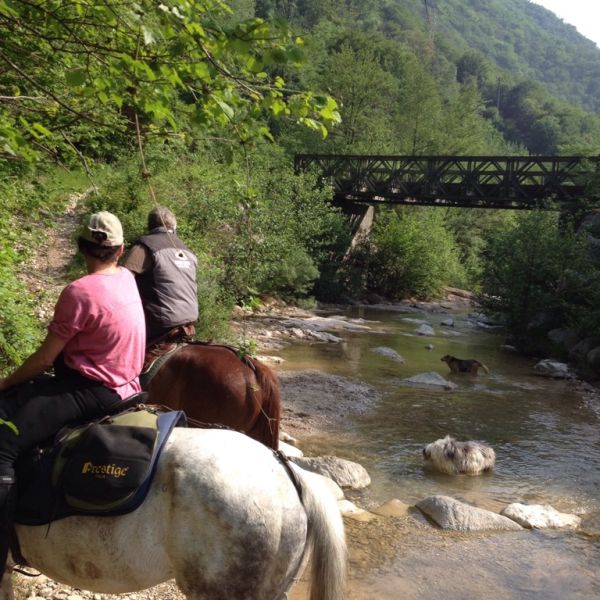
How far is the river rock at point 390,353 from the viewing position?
16.0m

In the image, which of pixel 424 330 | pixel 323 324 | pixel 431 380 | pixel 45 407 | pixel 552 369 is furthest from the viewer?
pixel 424 330

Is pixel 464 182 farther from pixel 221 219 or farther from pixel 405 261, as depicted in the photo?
pixel 221 219

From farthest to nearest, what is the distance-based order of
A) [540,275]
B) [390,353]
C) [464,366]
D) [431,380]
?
[540,275]
[390,353]
[464,366]
[431,380]

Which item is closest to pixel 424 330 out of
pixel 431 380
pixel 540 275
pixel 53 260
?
pixel 540 275

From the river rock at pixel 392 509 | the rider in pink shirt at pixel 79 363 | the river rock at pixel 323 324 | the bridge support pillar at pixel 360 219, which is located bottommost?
the river rock at pixel 323 324

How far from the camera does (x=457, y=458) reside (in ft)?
27.0

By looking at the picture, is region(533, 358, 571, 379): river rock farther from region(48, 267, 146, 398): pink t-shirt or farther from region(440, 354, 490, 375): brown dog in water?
region(48, 267, 146, 398): pink t-shirt

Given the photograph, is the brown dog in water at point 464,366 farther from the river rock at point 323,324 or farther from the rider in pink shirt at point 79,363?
the rider in pink shirt at point 79,363

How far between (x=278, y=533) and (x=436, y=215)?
38478mm

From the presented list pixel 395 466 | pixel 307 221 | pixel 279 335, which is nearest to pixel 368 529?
pixel 395 466

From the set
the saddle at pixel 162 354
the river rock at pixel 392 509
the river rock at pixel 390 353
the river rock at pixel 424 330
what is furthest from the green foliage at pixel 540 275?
the saddle at pixel 162 354

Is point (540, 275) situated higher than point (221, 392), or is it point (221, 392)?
point (540, 275)

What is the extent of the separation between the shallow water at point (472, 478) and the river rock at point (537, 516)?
0.15 metres

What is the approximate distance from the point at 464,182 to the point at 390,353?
16.8 meters
